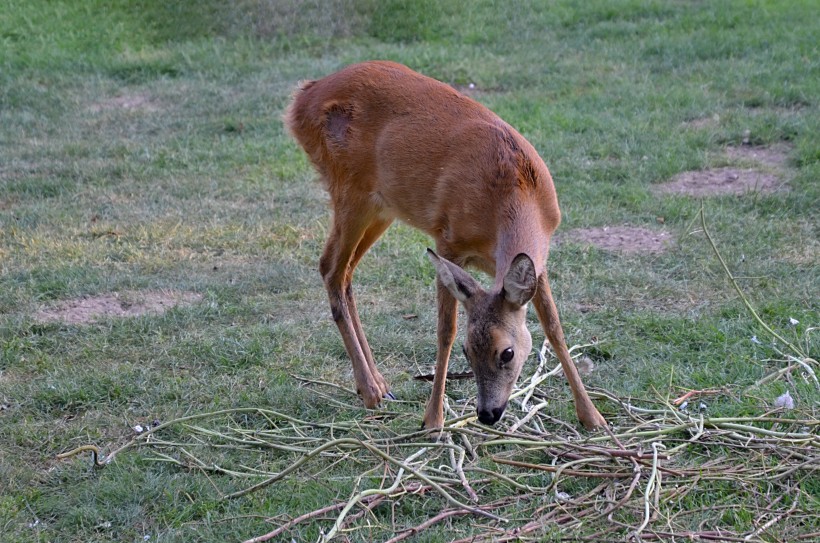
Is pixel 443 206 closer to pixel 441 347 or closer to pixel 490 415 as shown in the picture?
pixel 441 347

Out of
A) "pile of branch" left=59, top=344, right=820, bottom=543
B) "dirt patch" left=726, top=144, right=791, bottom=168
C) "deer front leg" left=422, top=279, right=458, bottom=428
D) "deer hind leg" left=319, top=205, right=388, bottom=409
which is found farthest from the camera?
"dirt patch" left=726, top=144, right=791, bottom=168

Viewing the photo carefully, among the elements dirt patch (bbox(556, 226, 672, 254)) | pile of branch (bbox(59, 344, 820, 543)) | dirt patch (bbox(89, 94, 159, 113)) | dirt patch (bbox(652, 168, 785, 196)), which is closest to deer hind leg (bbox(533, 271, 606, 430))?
pile of branch (bbox(59, 344, 820, 543))

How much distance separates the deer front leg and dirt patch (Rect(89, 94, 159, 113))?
7.06 metres

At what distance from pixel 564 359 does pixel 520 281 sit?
31.3 inches

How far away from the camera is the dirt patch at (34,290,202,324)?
604cm

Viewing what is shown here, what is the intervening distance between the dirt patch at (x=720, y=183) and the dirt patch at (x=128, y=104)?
18.9 ft

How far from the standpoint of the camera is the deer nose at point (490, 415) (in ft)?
13.5

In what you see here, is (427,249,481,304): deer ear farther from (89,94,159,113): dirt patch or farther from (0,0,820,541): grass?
(89,94,159,113): dirt patch

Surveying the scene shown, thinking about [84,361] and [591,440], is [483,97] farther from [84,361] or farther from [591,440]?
[591,440]

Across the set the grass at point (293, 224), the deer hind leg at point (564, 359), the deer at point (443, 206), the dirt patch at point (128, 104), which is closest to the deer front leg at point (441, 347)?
the deer at point (443, 206)

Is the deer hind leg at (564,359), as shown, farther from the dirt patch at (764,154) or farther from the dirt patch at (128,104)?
the dirt patch at (128,104)

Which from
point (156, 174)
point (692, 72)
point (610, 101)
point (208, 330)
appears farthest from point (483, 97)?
point (208, 330)

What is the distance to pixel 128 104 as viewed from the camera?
11062 mm

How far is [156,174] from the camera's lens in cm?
891
